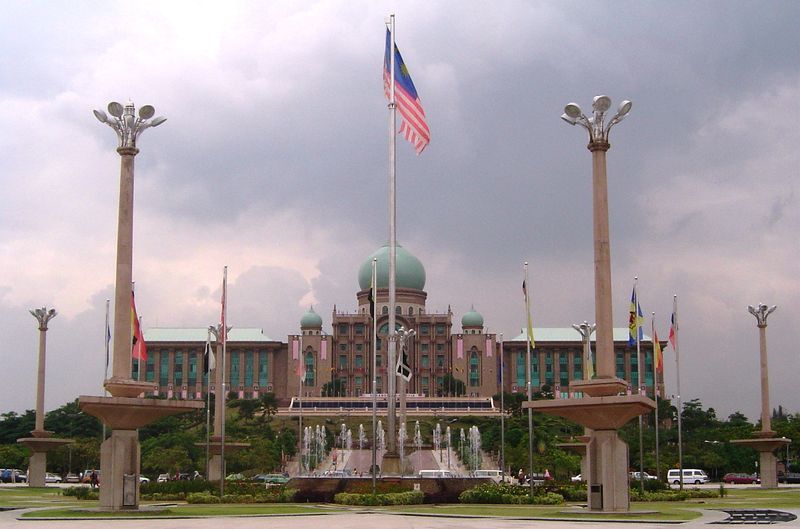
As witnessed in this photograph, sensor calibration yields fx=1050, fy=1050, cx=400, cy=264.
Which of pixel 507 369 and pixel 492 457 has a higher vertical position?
pixel 507 369

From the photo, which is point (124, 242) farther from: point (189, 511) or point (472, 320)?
point (472, 320)

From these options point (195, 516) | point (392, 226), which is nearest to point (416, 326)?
point (392, 226)

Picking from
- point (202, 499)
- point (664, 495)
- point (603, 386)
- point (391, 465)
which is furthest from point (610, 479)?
point (202, 499)

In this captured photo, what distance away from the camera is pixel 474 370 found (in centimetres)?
16938

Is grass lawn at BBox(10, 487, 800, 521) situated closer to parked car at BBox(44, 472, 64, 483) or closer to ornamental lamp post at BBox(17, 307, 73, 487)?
ornamental lamp post at BBox(17, 307, 73, 487)

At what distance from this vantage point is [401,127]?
5062 centimetres

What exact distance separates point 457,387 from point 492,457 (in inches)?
2525

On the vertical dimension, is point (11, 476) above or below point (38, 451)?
below

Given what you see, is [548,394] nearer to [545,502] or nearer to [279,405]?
[279,405]

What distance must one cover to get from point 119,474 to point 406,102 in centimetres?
2199

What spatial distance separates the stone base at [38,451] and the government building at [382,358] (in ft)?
282

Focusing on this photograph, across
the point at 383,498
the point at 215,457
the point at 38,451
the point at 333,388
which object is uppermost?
the point at 333,388

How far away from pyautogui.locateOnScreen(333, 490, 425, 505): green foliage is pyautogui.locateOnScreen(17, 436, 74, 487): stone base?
3474cm

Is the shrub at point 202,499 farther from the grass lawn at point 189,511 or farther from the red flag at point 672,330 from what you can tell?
the red flag at point 672,330
